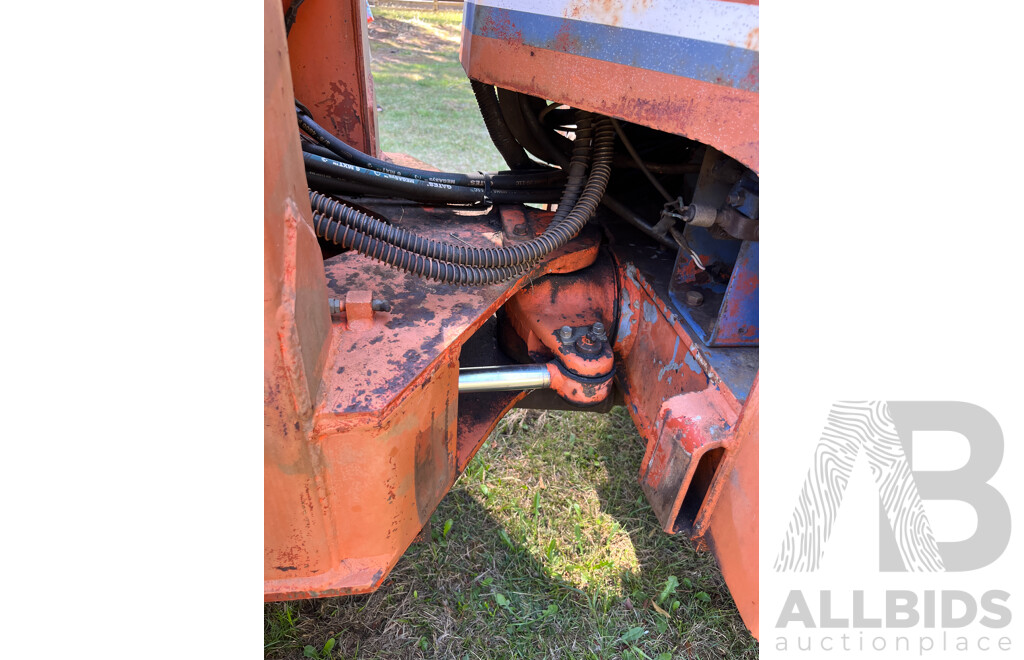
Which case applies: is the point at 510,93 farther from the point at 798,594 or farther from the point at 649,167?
the point at 798,594

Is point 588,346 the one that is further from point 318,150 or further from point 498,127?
point 318,150

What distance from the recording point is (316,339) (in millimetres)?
1101

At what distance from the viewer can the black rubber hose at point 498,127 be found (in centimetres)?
190

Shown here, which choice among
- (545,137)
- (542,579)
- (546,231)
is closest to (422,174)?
(545,137)

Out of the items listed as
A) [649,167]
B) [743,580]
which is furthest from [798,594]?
[649,167]

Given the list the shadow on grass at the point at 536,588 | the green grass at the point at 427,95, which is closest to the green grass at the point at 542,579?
the shadow on grass at the point at 536,588

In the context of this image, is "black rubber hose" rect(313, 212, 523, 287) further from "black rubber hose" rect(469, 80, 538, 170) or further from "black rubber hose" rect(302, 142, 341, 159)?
"black rubber hose" rect(469, 80, 538, 170)

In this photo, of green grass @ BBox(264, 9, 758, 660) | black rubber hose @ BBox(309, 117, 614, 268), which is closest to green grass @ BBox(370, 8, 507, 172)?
black rubber hose @ BBox(309, 117, 614, 268)

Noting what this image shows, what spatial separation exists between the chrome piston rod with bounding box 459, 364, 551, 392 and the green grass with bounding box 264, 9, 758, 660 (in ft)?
2.19

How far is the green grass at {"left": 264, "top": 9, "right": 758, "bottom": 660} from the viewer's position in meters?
1.75

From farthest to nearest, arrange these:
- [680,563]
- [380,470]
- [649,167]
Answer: [680,563] < [649,167] < [380,470]

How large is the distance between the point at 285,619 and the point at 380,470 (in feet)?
2.79

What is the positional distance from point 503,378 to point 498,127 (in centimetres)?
83

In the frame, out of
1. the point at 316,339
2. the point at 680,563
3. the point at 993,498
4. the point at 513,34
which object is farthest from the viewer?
the point at 680,563
